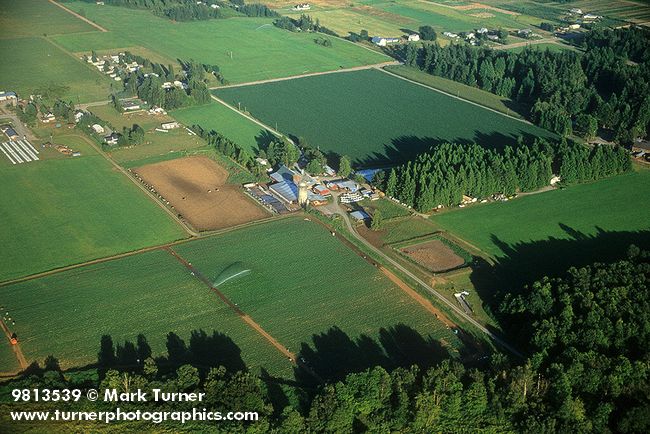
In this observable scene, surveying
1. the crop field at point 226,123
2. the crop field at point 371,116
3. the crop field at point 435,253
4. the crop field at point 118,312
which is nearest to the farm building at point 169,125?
the crop field at point 226,123

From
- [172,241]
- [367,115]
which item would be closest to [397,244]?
[172,241]

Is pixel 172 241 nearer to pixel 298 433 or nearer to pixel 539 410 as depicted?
pixel 298 433

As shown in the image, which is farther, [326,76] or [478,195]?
[326,76]

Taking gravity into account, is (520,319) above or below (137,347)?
above

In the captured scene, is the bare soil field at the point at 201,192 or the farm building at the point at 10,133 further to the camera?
the farm building at the point at 10,133

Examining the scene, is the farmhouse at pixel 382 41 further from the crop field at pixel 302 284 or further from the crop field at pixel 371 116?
the crop field at pixel 302 284

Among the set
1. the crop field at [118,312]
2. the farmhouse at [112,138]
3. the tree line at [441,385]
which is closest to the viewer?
the tree line at [441,385]

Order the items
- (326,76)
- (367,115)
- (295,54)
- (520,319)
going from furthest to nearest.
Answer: (295,54) → (326,76) → (367,115) → (520,319)
